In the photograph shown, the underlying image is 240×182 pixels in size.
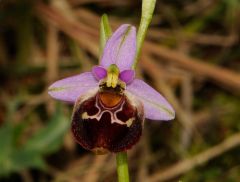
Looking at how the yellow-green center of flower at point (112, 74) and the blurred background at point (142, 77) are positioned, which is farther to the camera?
the blurred background at point (142, 77)

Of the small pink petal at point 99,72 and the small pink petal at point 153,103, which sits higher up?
the small pink petal at point 99,72

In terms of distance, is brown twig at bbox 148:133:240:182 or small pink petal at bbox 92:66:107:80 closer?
small pink petal at bbox 92:66:107:80

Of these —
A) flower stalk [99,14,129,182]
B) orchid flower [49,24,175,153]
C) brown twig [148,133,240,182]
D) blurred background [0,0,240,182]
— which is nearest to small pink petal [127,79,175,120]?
orchid flower [49,24,175,153]

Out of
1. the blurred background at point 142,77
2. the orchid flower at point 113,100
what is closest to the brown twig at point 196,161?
the blurred background at point 142,77

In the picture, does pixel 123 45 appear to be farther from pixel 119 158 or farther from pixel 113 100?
pixel 119 158

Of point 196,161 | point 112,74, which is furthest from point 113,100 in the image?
point 196,161

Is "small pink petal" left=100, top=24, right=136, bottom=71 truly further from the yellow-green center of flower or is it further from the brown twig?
the brown twig

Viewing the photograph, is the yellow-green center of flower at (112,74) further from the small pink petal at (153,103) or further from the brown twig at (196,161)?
the brown twig at (196,161)
